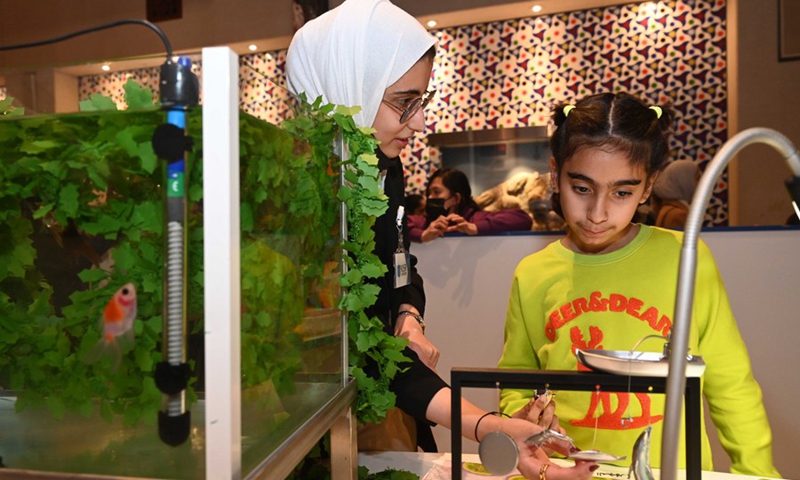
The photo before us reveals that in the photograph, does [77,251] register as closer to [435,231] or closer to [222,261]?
[222,261]

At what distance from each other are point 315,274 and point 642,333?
74 cm

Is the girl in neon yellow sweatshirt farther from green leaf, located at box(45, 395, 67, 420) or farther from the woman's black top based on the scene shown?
green leaf, located at box(45, 395, 67, 420)

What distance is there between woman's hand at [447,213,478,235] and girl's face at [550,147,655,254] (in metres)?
1.24

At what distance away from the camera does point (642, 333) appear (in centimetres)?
121

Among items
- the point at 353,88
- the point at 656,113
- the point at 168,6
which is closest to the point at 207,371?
the point at 353,88

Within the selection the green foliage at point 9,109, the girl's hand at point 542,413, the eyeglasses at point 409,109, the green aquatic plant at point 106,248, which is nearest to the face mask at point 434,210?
the eyeglasses at point 409,109

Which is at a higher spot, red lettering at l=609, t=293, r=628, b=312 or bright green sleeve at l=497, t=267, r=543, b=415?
red lettering at l=609, t=293, r=628, b=312

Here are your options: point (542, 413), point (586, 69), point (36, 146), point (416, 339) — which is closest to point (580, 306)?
point (416, 339)

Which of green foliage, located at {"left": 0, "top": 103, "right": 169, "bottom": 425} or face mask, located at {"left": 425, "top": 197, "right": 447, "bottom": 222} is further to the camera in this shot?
face mask, located at {"left": 425, "top": 197, "right": 447, "bottom": 222}

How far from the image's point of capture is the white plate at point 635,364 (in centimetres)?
67

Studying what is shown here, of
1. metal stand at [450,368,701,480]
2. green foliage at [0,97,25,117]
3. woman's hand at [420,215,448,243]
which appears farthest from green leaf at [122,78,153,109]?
woman's hand at [420,215,448,243]

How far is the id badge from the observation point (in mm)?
1103

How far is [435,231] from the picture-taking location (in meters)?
2.51

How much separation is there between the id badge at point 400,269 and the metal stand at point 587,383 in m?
0.39
